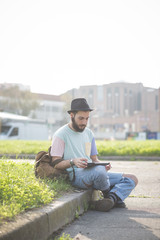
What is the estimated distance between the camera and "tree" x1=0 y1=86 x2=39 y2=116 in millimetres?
Answer: 75438

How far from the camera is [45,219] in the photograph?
3512 millimetres

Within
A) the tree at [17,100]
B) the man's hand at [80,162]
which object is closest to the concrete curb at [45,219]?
the man's hand at [80,162]

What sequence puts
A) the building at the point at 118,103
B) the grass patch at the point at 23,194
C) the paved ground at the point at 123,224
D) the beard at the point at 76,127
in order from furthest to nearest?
the building at the point at 118,103
the beard at the point at 76,127
the paved ground at the point at 123,224
the grass patch at the point at 23,194

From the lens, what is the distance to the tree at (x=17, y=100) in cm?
7544

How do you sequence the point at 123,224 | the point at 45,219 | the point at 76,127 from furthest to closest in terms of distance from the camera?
the point at 76,127
the point at 123,224
the point at 45,219

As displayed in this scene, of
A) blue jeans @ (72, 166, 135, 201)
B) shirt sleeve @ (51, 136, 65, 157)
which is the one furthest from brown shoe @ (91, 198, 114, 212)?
shirt sleeve @ (51, 136, 65, 157)

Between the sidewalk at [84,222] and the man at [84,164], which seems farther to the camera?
the man at [84,164]

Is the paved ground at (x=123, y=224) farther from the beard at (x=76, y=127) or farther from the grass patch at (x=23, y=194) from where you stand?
the beard at (x=76, y=127)

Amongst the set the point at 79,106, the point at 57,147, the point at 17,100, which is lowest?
the point at 57,147

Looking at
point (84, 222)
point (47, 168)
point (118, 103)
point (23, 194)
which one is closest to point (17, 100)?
point (118, 103)

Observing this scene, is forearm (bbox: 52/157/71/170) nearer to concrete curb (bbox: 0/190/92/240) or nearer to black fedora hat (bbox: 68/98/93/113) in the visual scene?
concrete curb (bbox: 0/190/92/240)

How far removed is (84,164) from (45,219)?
136 centimetres

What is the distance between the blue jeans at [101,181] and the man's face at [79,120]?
61 centimetres

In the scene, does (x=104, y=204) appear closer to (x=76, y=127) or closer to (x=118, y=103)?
(x=76, y=127)
